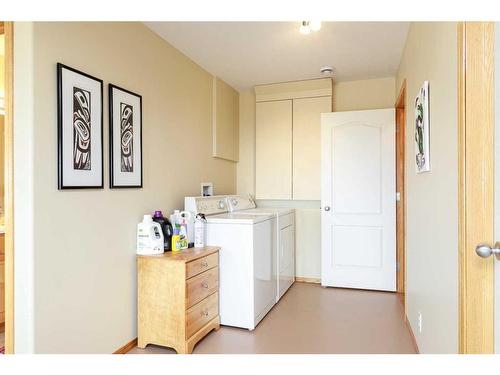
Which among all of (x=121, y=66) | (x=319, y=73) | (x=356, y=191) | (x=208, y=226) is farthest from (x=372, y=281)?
(x=121, y=66)

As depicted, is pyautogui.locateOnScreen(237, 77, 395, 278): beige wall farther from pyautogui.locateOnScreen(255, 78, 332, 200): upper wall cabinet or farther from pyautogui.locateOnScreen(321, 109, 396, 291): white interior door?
pyautogui.locateOnScreen(321, 109, 396, 291): white interior door

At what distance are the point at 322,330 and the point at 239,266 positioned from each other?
82 cm

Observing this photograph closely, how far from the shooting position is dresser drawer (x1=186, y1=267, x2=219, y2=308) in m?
2.12

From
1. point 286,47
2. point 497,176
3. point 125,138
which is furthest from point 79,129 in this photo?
point 497,176

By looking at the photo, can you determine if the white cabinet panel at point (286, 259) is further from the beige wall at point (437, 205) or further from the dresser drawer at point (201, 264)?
the beige wall at point (437, 205)

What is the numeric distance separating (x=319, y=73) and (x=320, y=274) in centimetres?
226

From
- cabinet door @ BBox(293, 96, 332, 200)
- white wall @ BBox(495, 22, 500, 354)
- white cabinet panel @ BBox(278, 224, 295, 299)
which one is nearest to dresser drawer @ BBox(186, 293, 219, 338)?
white cabinet panel @ BBox(278, 224, 295, 299)

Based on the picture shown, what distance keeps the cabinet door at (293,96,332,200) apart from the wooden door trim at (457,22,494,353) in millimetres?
2585

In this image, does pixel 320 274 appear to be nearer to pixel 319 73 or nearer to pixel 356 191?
pixel 356 191

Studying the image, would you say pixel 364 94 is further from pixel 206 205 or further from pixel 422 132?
pixel 206 205

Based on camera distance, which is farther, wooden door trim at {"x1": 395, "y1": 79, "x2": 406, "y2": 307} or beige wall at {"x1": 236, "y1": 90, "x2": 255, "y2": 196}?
beige wall at {"x1": 236, "y1": 90, "x2": 255, "y2": 196}

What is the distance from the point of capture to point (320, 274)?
3.73m

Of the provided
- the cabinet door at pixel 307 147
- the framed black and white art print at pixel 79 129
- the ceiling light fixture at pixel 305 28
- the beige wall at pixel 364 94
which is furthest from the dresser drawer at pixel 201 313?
the beige wall at pixel 364 94

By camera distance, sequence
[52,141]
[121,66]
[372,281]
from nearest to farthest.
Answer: [52,141] → [121,66] → [372,281]
